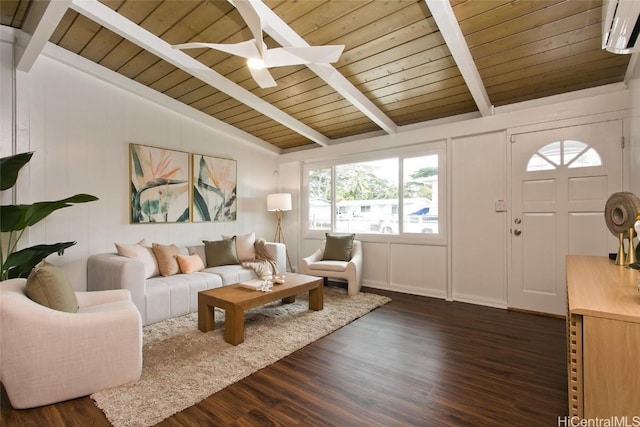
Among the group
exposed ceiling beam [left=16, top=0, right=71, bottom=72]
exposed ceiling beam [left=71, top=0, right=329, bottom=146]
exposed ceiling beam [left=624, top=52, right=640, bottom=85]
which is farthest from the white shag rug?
exposed ceiling beam [left=624, top=52, right=640, bottom=85]

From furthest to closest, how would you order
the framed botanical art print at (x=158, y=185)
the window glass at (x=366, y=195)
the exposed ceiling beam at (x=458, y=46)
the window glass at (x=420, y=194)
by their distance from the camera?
the window glass at (x=366, y=195)
the window glass at (x=420, y=194)
the framed botanical art print at (x=158, y=185)
the exposed ceiling beam at (x=458, y=46)

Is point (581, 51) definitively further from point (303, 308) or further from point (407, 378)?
point (303, 308)

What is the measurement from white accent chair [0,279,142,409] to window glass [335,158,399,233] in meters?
3.61

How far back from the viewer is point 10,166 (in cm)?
249

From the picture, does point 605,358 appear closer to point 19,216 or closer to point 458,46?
point 458,46

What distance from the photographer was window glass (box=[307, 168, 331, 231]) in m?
5.48

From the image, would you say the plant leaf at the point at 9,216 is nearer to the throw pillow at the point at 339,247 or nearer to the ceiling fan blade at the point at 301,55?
the ceiling fan blade at the point at 301,55

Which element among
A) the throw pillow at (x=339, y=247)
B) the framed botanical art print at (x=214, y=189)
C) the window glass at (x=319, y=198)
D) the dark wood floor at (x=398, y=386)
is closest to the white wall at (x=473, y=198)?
the throw pillow at (x=339, y=247)

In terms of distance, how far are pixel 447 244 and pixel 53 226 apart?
4742mm

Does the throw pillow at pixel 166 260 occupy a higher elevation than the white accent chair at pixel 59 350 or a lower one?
higher

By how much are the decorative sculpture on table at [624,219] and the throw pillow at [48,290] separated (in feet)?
11.9

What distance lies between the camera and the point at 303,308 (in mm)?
3592

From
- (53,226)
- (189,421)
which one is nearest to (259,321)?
(189,421)

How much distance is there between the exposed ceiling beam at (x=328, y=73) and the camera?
264 cm
